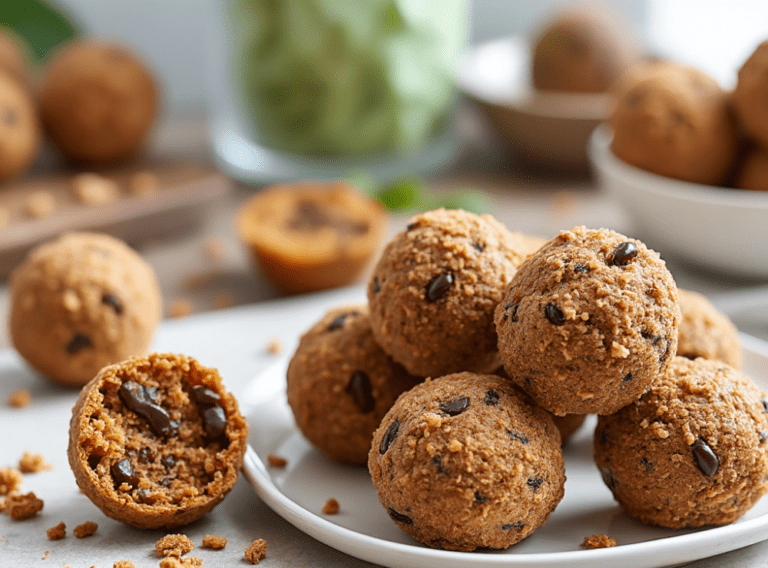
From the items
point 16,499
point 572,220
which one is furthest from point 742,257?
point 16,499

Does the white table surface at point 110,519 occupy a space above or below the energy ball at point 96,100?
below

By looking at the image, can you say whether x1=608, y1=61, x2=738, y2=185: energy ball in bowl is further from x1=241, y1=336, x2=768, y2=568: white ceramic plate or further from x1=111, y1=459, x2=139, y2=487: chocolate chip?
x1=111, y1=459, x2=139, y2=487: chocolate chip

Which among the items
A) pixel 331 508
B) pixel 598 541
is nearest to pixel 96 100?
pixel 331 508

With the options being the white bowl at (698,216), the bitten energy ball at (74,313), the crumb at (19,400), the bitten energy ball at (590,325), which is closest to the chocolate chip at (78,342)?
the bitten energy ball at (74,313)

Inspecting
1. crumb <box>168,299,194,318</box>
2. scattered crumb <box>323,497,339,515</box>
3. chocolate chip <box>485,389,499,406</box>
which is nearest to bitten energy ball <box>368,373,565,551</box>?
chocolate chip <box>485,389,499,406</box>

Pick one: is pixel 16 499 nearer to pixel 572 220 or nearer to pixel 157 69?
pixel 572 220

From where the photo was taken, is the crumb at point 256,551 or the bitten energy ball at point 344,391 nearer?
the crumb at point 256,551

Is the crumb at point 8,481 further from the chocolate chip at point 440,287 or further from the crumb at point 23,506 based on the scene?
the chocolate chip at point 440,287

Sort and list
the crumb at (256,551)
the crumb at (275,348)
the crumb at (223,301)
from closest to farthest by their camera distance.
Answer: the crumb at (256,551), the crumb at (275,348), the crumb at (223,301)
